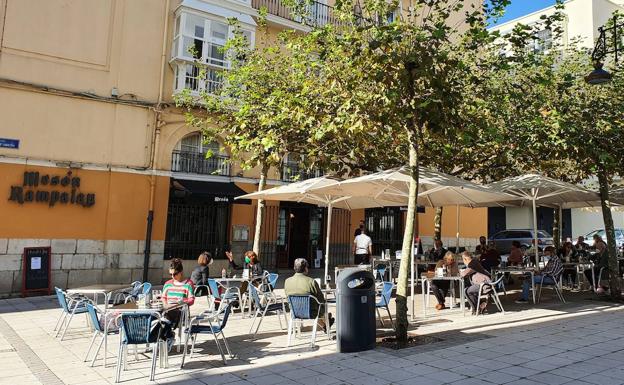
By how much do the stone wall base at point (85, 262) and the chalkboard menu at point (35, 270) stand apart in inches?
10.9

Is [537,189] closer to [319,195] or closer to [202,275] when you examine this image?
[319,195]

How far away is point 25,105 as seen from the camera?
12.5 metres

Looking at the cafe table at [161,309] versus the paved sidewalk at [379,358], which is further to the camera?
the cafe table at [161,309]

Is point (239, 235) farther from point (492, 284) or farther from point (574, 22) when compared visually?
point (574, 22)

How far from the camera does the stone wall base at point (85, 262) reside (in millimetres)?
12023

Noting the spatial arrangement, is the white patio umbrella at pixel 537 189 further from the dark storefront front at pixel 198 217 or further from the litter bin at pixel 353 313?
the dark storefront front at pixel 198 217

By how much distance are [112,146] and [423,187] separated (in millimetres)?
9383

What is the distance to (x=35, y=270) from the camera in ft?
39.7

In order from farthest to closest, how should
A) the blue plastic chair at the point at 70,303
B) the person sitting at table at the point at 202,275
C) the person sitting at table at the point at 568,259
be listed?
the person sitting at table at the point at 568,259 < the person sitting at table at the point at 202,275 < the blue plastic chair at the point at 70,303

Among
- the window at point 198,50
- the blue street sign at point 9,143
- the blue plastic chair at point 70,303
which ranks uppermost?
the window at point 198,50

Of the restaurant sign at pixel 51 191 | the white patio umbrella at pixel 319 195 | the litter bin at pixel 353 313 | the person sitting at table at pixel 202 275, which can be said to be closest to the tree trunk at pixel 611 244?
the white patio umbrella at pixel 319 195

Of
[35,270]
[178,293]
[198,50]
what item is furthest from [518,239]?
[178,293]

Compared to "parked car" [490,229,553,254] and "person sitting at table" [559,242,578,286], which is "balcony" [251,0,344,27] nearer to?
"person sitting at table" [559,242,578,286]

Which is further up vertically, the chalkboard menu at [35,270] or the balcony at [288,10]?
the balcony at [288,10]
